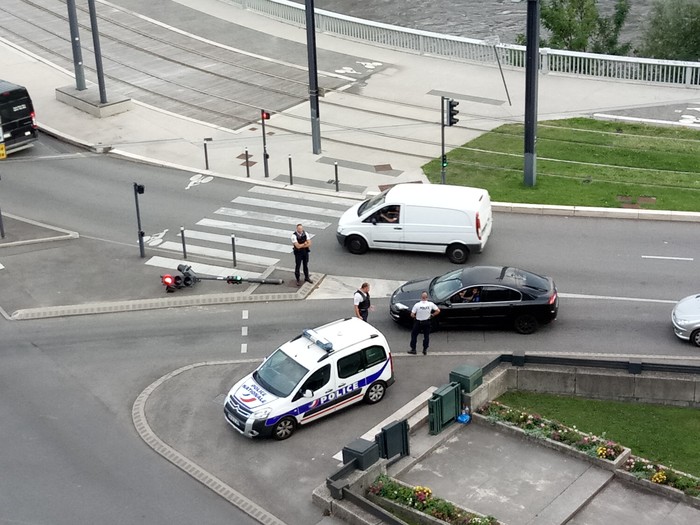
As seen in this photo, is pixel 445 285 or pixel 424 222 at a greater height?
pixel 424 222

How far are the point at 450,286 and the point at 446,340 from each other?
1194mm

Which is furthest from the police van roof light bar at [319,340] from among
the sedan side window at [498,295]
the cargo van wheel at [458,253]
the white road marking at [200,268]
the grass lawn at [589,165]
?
the grass lawn at [589,165]

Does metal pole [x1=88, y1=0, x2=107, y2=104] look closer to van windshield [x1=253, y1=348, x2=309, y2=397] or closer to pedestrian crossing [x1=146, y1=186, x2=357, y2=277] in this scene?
pedestrian crossing [x1=146, y1=186, x2=357, y2=277]

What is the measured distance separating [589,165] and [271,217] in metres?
10.2

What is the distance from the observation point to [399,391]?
68.5ft

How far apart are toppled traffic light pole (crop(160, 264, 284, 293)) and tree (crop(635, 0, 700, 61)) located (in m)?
26.4

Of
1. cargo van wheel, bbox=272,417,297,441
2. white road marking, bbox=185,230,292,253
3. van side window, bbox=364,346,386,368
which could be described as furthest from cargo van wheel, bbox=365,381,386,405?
white road marking, bbox=185,230,292,253

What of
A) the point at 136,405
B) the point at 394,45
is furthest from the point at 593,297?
the point at 394,45

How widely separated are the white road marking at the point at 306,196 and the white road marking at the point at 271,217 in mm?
1428

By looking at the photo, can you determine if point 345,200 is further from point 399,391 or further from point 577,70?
point 577,70

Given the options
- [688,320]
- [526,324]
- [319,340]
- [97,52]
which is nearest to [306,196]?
[97,52]

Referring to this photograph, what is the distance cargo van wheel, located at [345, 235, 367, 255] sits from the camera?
89.2ft

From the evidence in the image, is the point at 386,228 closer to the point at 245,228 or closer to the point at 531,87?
the point at 245,228

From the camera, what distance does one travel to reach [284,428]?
758 inches
